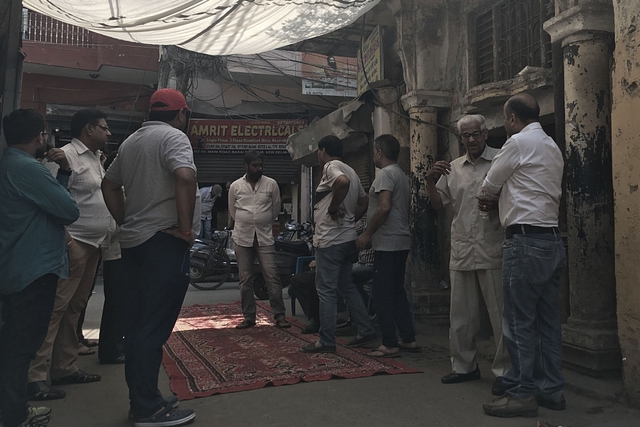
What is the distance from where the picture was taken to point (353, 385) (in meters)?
3.36

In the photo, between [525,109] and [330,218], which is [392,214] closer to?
[330,218]

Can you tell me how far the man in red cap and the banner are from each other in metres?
12.1

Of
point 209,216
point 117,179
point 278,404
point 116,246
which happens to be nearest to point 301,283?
point 116,246

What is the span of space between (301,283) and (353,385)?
219 centimetres

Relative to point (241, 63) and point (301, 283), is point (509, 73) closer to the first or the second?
point (301, 283)

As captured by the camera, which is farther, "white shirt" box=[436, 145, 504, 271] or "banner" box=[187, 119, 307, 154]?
"banner" box=[187, 119, 307, 154]

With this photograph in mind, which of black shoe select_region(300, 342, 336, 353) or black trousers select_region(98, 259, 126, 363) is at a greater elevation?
black trousers select_region(98, 259, 126, 363)

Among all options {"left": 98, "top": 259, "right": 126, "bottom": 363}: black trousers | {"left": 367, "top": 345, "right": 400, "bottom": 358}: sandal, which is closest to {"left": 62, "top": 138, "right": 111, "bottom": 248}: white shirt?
{"left": 98, "top": 259, "right": 126, "bottom": 363}: black trousers

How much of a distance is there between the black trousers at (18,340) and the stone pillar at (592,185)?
3078mm

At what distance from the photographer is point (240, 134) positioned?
1497cm

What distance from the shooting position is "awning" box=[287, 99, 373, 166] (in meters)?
7.01

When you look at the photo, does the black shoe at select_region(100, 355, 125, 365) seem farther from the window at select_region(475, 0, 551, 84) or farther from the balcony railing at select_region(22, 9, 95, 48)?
the balcony railing at select_region(22, 9, 95, 48)

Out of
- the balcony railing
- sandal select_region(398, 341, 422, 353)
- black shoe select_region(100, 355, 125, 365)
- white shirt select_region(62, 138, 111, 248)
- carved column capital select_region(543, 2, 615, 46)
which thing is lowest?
black shoe select_region(100, 355, 125, 365)

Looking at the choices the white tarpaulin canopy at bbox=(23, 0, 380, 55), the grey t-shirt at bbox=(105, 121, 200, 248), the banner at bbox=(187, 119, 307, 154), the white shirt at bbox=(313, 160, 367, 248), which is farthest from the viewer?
the banner at bbox=(187, 119, 307, 154)
